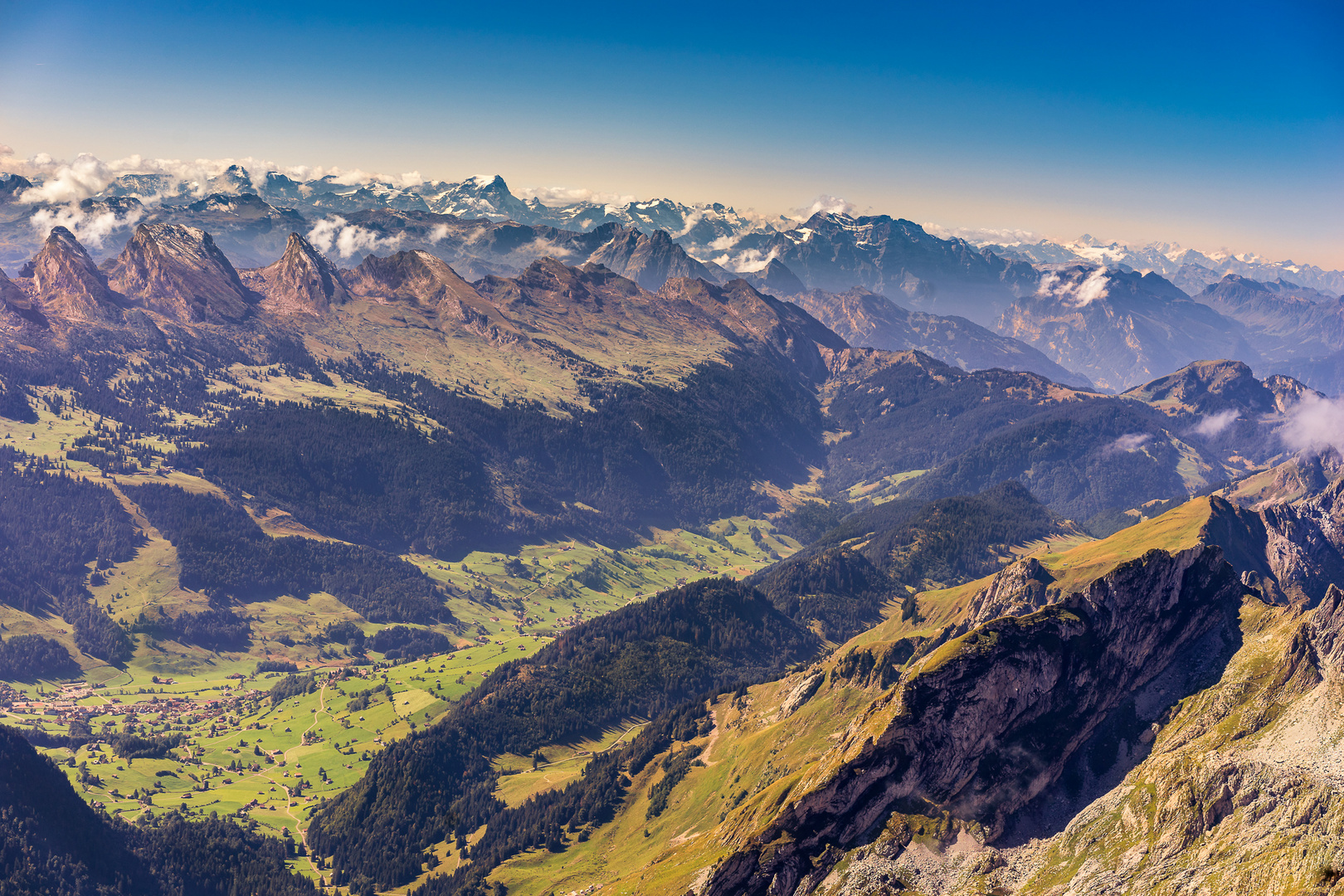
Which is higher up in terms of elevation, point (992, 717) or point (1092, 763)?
point (992, 717)

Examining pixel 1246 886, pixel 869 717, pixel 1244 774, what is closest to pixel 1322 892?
pixel 1246 886

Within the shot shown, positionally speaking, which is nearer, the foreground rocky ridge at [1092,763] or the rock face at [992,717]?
the foreground rocky ridge at [1092,763]

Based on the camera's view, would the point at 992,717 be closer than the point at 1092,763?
No

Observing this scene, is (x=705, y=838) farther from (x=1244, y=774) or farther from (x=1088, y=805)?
(x=1244, y=774)

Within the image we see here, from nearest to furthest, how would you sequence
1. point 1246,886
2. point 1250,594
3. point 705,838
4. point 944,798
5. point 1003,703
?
point 1246,886
point 944,798
point 1003,703
point 1250,594
point 705,838

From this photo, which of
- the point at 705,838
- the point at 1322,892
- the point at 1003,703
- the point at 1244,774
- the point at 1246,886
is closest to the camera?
the point at 1322,892

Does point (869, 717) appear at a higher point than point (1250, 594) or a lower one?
lower

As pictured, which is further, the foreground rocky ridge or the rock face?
the rock face

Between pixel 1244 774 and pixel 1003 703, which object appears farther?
pixel 1003 703
